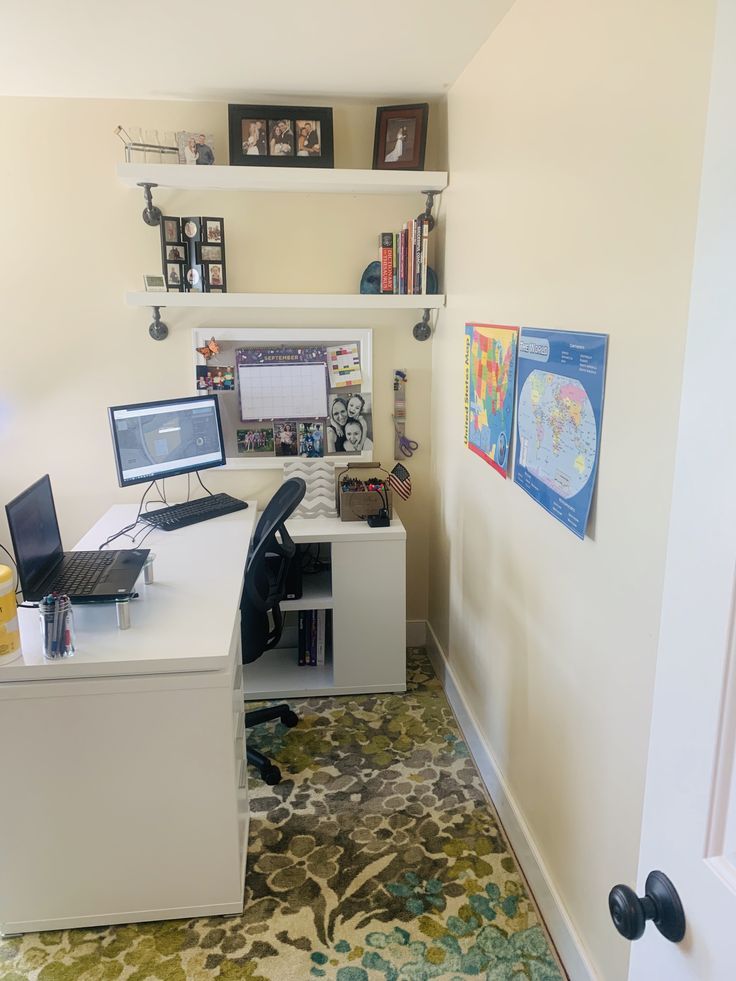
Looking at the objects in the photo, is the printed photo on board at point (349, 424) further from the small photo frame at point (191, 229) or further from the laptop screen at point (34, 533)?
the laptop screen at point (34, 533)

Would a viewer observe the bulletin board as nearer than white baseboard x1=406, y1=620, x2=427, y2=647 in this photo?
Yes

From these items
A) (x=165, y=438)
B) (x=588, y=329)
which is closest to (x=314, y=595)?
(x=165, y=438)

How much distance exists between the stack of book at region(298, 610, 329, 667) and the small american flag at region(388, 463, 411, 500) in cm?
65

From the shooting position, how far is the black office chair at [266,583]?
243 cm

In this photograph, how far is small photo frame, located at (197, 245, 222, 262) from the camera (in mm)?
2971

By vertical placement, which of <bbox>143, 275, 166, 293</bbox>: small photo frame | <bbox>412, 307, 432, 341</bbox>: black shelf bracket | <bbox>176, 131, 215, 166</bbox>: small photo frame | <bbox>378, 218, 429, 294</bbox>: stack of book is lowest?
<bbox>412, 307, 432, 341</bbox>: black shelf bracket

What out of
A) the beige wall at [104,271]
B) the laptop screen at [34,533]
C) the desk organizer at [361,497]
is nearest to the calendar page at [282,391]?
the beige wall at [104,271]

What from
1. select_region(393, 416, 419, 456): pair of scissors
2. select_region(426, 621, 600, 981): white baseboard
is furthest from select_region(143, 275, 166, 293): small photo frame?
select_region(426, 621, 600, 981): white baseboard

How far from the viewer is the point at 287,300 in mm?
2961

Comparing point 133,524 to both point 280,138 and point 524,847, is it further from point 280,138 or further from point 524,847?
point 524,847

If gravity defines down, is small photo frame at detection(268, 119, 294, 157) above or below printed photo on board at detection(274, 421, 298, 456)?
above

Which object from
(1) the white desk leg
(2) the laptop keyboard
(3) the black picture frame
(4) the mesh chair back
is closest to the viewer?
(1) the white desk leg

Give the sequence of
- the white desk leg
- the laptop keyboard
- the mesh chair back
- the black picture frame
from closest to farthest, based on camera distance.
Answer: the white desk leg → the laptop keyboard → the mesh chair back → the black picture frame

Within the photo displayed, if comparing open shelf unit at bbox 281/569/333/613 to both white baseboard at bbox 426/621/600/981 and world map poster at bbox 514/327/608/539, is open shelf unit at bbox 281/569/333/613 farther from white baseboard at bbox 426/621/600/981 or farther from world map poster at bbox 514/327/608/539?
world map poster at bbox 514/327/608/539
